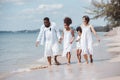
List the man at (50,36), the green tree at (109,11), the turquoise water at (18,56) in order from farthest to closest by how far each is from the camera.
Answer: the green tree at (109,11), the turquoise water at (18,56), the man at (50,36)

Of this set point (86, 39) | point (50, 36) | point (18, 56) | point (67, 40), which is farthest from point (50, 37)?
point (18, 56)

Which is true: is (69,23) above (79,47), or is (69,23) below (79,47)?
above

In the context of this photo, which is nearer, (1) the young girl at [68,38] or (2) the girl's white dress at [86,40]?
(2) the girl's white dress at [86,40]

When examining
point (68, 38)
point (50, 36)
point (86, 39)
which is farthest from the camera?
point (68, 38)

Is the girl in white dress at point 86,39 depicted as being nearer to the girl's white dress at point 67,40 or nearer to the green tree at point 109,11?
the girl's white dress at point 67,40

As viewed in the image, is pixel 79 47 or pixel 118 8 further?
pixel 118 8

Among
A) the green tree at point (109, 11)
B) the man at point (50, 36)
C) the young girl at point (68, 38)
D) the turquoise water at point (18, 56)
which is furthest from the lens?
the green tree at point (109, 11)

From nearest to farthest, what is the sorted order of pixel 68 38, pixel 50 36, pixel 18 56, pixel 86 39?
1. pixel 50 36
2. pixel 86 39
3. pixel 68 38
4. pixel 18 56

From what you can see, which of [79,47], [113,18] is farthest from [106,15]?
[79,47]

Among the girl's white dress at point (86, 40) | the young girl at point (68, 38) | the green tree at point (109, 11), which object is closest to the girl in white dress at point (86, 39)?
the girl's white dress at point (86, 40)

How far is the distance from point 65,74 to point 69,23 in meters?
3.34

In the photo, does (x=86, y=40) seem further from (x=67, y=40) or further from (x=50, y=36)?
(x=50, y=36)

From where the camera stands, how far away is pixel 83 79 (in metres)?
10.6

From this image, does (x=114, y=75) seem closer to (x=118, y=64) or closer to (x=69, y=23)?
(x=118, y=64)
